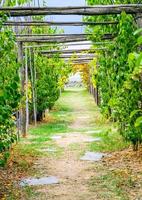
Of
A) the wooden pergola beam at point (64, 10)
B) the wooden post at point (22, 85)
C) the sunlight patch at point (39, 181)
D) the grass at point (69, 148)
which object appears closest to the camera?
the grass at point (69, 148)

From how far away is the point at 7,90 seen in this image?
5203mm

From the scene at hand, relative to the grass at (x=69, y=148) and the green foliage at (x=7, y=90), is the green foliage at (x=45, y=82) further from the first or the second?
the green foliage at (x=7, y=90)

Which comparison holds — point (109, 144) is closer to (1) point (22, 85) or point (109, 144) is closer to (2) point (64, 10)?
(1) point (22, 85)

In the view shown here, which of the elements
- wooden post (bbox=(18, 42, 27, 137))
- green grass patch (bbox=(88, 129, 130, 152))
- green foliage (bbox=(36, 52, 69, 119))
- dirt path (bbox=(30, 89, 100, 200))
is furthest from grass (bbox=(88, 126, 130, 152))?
green foliage (bbox=(36, 52, 69, 119))

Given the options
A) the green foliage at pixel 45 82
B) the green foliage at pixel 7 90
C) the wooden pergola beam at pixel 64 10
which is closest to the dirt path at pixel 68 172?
the green foliage at pixel 7 90

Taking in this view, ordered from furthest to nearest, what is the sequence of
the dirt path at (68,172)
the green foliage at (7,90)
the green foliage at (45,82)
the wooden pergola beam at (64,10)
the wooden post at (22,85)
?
1. the green foliage at (45,82)
2. the wooden post at (22,85)
3. the wooden pergola beam at (64,10)
4. the dirt path at (68,172)
5. the green foliage at (7,90)

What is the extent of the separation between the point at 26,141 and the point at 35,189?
5.16 meters

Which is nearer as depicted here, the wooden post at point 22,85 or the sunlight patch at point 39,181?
the sunlight patch at point 39,181

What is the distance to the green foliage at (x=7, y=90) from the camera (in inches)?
201

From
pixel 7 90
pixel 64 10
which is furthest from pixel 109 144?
pixel 7 90

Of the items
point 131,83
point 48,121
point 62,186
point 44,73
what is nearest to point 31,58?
point 44,73

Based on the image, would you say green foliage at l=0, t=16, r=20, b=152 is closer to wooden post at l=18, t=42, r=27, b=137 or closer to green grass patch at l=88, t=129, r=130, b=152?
green grass patch at l=88, t=129, r=130, b=152

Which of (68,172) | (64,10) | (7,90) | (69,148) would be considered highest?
Result: (64,10)

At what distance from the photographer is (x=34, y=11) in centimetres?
650
